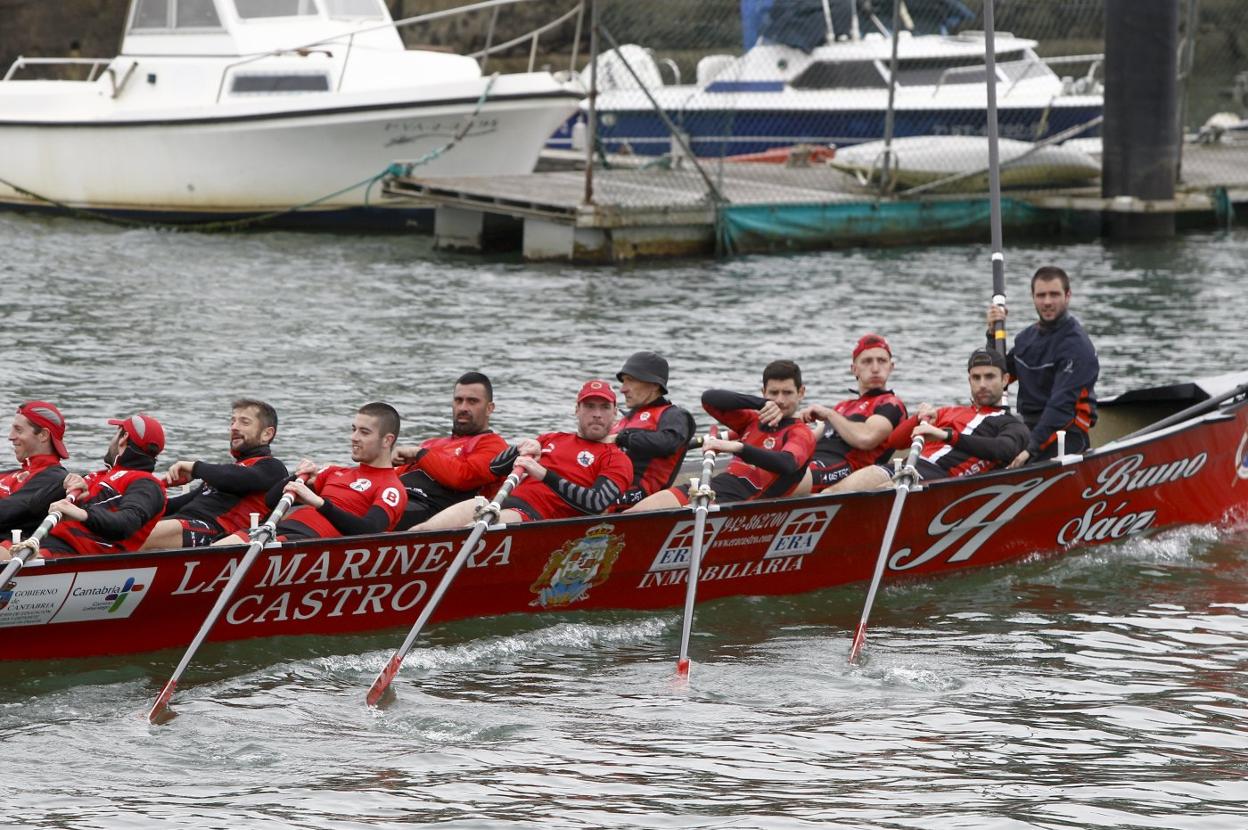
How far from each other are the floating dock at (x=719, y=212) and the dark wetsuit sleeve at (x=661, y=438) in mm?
11583

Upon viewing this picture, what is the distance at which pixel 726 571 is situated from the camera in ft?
35.6

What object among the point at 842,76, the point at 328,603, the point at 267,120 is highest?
the point at 842,76

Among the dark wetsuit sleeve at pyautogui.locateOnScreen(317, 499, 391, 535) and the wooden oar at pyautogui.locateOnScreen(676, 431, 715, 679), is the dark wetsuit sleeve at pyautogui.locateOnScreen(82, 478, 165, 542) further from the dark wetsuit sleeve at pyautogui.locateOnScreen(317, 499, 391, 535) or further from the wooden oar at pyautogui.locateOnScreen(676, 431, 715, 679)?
the wooden oar at pyautogui.locateOnScreen(676, 431, 715, 679)

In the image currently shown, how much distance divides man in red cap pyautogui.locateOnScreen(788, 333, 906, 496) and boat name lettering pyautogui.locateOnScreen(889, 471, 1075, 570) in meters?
0.64

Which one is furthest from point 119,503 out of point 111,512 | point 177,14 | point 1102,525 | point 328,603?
point 177,14

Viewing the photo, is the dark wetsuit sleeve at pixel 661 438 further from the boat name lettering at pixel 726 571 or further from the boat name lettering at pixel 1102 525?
the boat name lettering at pixel 1102 525

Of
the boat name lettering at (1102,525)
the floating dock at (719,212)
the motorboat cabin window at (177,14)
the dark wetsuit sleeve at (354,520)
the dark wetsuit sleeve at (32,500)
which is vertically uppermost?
the motorboat cabin window at (177,14)

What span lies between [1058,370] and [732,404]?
2.22m

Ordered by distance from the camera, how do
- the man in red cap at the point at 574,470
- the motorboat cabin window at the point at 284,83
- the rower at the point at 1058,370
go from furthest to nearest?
1. the motorboat cabin window at the point at 284,83
2. the rower at the point at 1058,370
3. the man in red cap at the point at 574,470

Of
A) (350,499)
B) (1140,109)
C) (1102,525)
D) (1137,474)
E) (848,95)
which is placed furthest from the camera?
(848,95)

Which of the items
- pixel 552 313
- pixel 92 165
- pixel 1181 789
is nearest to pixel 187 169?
pixel 92 165

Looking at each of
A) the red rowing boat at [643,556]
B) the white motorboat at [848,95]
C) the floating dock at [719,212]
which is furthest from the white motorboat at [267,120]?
the red rowing boat at [643,556]

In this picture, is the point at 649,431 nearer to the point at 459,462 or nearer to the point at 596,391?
the point at 596,391

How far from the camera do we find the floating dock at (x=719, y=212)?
22.7m
